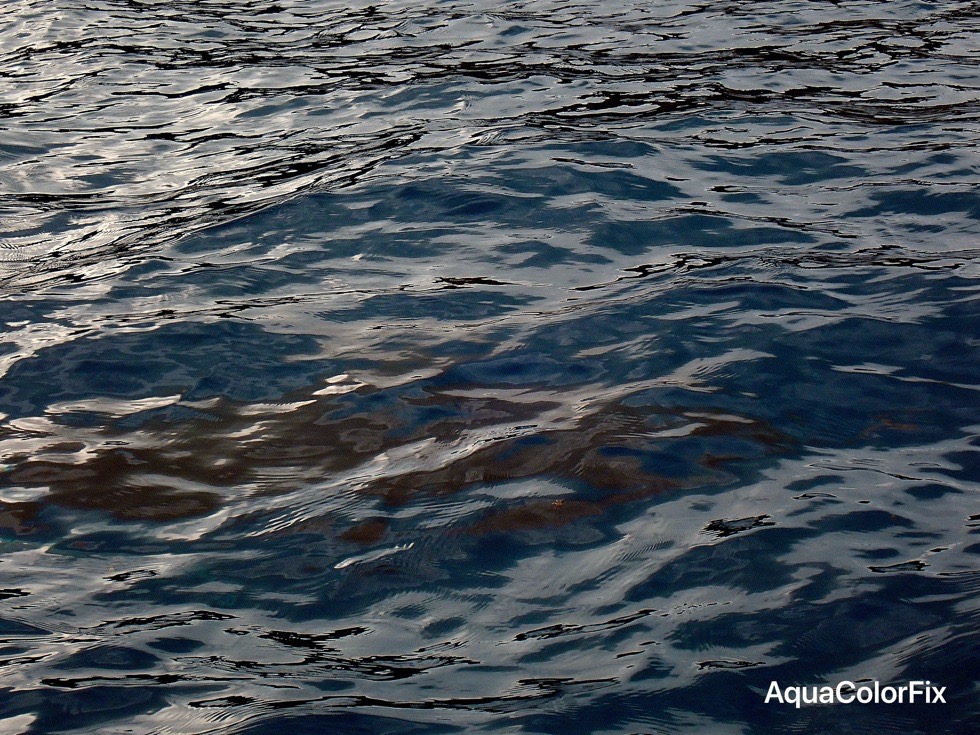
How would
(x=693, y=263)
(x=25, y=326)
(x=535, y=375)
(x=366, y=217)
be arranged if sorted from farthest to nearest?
(x=366, y=217) → (x=693, y=263) → (x=25, y=326) → (x=535, y=375)

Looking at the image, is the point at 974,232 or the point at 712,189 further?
the point at 712,189

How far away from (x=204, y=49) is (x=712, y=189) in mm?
5736

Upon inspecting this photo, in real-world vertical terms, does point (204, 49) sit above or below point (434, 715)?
above

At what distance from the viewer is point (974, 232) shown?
5562 millimetres

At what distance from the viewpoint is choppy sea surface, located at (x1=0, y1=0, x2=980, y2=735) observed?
2.86 meters

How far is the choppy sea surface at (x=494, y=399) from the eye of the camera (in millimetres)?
2857

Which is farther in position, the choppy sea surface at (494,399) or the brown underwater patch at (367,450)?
the brown underwater patch at (367,450)

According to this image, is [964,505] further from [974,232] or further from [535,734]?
[974,232]

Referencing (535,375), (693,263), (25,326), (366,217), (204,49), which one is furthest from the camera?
(204,49)

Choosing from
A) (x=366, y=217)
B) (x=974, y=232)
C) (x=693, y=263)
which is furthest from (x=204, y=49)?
(x=974, y=232)

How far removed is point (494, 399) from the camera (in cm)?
435

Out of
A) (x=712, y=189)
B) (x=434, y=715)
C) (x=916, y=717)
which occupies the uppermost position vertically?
(x=712, y=189)

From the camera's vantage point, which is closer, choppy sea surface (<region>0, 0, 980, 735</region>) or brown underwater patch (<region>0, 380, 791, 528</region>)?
choppy sea surface (<region>0, 0, 980, 735</region>)

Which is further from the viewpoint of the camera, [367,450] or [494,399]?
[494,399]
